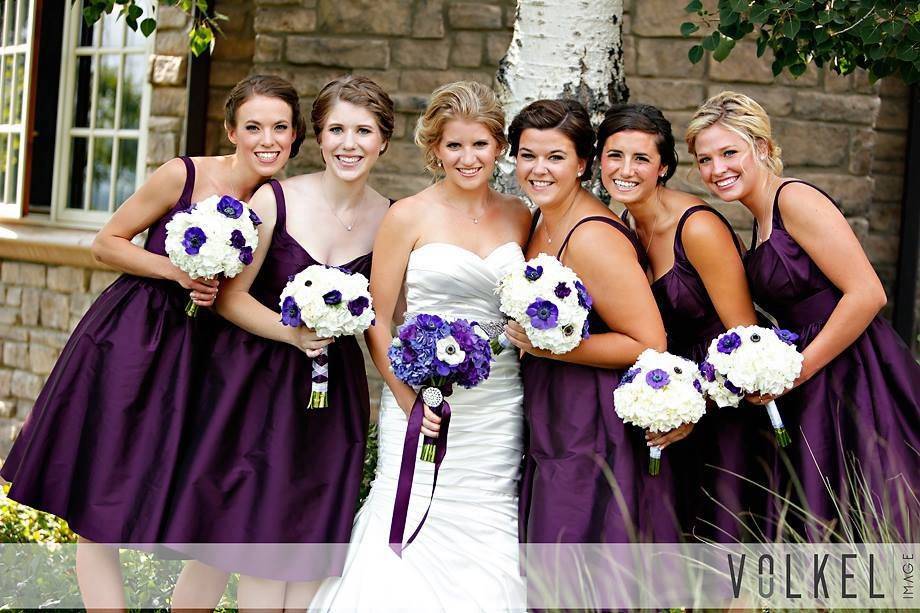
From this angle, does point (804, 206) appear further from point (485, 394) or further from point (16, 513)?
point (16, 513)

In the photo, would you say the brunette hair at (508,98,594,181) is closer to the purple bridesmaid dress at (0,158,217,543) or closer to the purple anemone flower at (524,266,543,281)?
the purple anemone flower at (524,266,543,281)

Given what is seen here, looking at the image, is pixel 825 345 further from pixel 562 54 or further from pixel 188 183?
pixel 188 183

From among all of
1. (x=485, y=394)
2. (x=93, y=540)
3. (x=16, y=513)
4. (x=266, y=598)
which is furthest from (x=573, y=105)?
(x=16, y=513)

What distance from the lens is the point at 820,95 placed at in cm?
647

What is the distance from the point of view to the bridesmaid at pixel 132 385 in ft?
11.9

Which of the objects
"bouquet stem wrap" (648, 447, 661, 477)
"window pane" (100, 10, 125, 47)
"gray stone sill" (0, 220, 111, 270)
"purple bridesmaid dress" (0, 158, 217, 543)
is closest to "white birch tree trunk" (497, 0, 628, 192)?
"bouquet stem wrap" (648, 447, 661, 477)

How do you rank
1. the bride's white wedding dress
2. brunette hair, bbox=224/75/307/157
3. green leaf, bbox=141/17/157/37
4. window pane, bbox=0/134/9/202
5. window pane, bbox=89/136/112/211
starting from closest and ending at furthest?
1. the bride's white wedding dress
2. brunette hair, bbox=224/75/307/157
3. green leaf, bbox=141/17/157/37
4. window pane, bbox=89/136/112/211
5. window pane, bbox=0/134/9/202

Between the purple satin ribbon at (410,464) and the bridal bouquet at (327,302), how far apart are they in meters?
0.36

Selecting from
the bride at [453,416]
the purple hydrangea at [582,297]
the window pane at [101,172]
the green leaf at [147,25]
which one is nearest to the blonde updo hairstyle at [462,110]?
the bride at [453,416]

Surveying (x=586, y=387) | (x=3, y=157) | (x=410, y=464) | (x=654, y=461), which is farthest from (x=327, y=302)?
(x=3, y=157)

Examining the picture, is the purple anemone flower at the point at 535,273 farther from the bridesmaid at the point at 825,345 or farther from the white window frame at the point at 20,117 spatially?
the white window frame at the point at 20,117

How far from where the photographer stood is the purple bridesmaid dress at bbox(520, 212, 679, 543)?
11.2ft

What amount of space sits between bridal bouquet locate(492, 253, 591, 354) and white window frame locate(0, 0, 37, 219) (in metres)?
6.56

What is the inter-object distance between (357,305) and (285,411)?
1.80 feet
